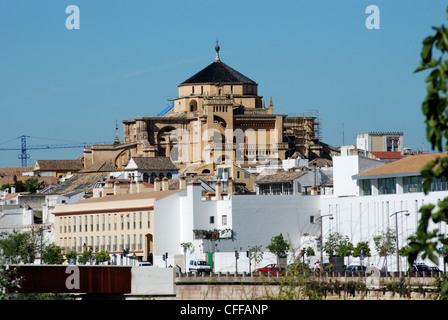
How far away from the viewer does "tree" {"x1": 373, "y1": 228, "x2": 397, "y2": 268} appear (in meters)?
58.2

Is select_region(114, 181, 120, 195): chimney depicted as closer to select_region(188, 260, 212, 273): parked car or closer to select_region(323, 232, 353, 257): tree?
select_region(188, 260, 212, 273): parked car

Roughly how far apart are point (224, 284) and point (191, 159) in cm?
8369

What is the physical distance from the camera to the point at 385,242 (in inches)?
2349

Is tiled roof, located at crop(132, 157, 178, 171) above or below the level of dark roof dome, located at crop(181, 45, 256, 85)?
below

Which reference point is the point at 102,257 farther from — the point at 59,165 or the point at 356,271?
the point at 59,165

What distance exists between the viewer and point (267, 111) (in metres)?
142

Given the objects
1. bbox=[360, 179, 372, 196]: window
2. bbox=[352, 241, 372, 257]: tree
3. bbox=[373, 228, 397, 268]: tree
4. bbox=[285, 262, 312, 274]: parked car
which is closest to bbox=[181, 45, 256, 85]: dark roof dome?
bbox=[360, 179, 372, 196]: window

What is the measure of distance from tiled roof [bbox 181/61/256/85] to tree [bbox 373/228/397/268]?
84.3 m

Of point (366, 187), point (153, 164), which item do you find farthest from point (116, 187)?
point (366, 187)

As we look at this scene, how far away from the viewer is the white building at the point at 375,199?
59.9 meters

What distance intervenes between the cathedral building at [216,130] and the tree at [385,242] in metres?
68.6
